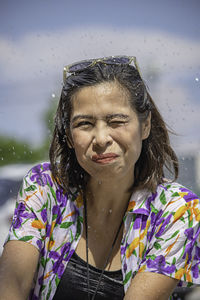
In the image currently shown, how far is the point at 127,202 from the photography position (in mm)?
2449

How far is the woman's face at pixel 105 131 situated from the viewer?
7.11 feet

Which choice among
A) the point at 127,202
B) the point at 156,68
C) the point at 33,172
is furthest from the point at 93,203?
the point at 156,68

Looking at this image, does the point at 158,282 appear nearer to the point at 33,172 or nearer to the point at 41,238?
the point at 41,238

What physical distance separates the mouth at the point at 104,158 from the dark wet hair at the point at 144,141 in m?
0.25

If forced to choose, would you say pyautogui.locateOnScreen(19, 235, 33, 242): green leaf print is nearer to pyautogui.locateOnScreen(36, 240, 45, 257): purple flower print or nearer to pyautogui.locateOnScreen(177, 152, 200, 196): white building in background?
pyautogui.locateOnScreen(36, 240, 45, 257): purple flower print

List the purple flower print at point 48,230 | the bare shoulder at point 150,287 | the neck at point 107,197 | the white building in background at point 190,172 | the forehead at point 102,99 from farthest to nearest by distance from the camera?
the white building in background at point 190,172
the neck at point 107,197
the purple flower print at point 48,230
the forehead at point 102,99
the bare shoulder at point 150,287

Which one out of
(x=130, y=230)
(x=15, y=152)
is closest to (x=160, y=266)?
(x=130, y=230)

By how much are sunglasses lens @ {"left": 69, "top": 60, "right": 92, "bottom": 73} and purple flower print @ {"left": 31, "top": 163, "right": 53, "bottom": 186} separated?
48 centimetres

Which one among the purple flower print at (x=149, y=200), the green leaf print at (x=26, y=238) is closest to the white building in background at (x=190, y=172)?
the purple flower print at (x=149, y=200)

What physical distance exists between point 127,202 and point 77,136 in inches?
17.8

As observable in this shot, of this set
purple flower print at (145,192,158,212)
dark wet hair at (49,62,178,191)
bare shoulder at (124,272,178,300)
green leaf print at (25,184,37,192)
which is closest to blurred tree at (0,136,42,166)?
dark wet hair at (49,62,178,191)

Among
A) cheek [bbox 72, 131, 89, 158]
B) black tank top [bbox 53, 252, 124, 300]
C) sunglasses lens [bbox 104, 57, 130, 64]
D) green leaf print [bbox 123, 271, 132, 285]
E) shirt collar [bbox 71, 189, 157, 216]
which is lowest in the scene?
black tank top [bbox 53, 252, 124, 300]

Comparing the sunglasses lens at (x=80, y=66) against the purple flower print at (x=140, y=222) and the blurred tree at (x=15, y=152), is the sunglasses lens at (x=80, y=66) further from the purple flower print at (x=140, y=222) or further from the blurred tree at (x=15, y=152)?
the blurred tree at (x=15, y=152)

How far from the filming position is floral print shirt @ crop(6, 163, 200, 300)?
7.09ft
